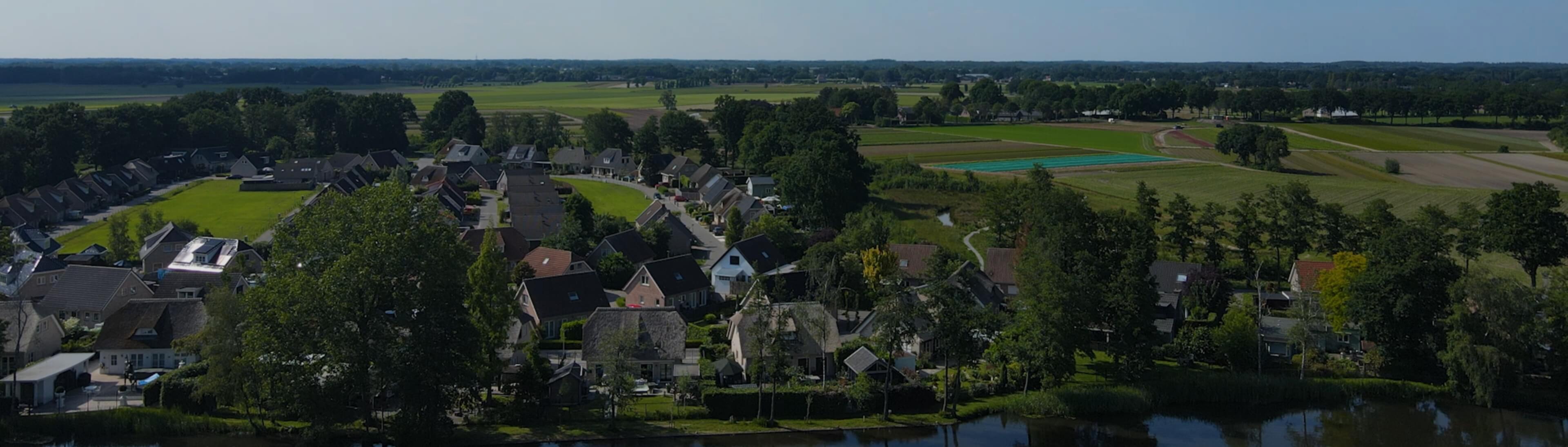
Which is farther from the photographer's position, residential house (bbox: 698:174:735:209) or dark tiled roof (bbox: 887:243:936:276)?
residential house (bbox: 698:174:735:209)

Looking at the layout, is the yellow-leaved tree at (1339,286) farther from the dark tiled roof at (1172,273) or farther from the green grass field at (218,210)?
the green grass field at (218,210)

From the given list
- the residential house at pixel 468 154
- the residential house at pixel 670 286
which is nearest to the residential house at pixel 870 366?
the residential house at pixel 670 286

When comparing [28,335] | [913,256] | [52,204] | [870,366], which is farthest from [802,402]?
[52,204]

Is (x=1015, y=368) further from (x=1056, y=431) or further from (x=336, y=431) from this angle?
(x=336, y=431)

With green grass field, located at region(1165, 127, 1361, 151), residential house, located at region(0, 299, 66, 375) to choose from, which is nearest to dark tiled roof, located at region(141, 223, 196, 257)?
residential house, located at region(0, 299, 66, 375)

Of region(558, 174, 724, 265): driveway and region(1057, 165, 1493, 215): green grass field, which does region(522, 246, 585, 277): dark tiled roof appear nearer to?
region(558, 174, 724, 265): driveway

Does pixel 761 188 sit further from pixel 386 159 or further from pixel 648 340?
pixel 648 340

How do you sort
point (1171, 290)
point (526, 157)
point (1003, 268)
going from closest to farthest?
point (1171, 290), point (1003, 268), point (526, 157)
